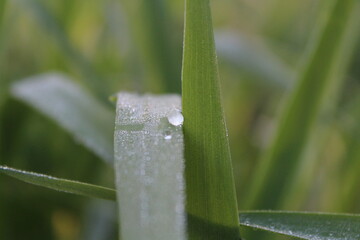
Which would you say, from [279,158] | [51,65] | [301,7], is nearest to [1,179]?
[51,65]

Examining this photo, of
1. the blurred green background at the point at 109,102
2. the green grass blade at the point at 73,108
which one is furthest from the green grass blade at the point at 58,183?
the blurred green background at the point at 109,102

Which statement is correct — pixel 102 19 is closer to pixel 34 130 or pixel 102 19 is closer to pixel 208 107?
pixel 34 130

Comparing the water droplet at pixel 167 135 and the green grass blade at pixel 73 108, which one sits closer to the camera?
the water droplet at pixel 167 135

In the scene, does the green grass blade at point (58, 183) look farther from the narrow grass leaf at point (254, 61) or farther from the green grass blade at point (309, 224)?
the narrow grass leaf at point (254, 61)

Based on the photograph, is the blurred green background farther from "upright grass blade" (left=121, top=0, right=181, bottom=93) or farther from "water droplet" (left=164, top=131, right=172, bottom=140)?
"water droplet" (left=164, top=131, right=172, bottom=140)

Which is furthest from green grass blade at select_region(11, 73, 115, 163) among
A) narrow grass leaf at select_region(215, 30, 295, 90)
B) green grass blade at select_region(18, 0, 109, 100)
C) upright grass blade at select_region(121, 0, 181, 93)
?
narrow grass leaf at select_region(215, 30, 295, 90)

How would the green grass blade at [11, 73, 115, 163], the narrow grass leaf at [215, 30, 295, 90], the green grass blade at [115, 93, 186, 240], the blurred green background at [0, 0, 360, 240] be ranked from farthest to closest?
1. the narrow grass leaf at [215, 30, 295, 90]
2. the blurred green background at [0, 0, 360, 240]
3. the green grass blade at [11, 73, 115, 163]
4. the green grass blade at [115, 93, 186, 240]
